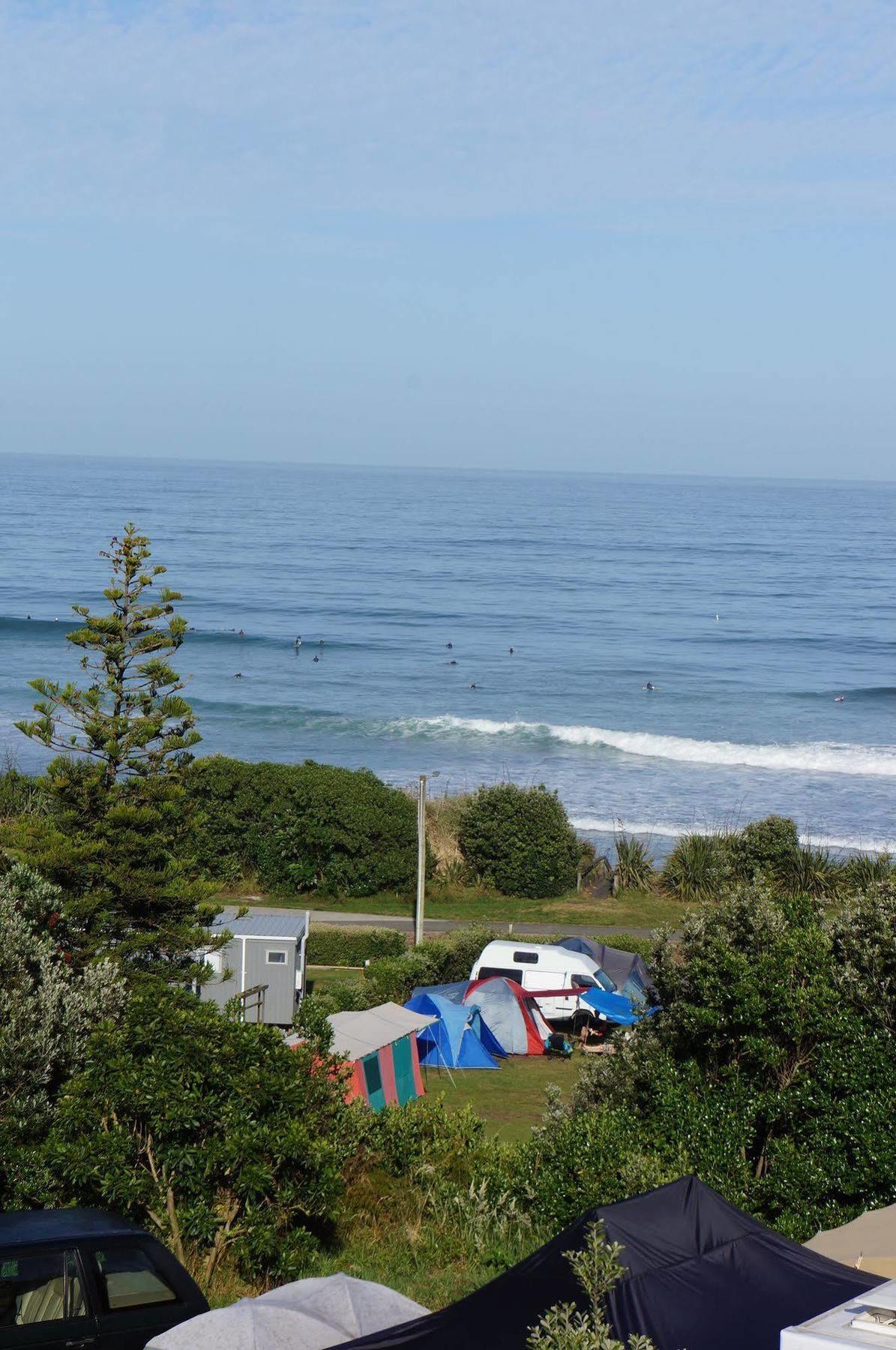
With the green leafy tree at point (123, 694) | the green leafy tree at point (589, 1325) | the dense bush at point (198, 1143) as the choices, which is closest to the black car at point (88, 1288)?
the dense bush at point (198, 1143)

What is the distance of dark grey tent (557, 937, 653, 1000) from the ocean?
1328cm

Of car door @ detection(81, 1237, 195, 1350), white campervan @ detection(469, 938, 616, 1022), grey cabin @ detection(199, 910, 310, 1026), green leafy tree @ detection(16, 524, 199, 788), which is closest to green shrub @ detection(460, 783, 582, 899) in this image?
white campervan @ detection(469, 938, 616, 1022)

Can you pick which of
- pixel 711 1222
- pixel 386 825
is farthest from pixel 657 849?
pixel 711 1222

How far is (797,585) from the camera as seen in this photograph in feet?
332

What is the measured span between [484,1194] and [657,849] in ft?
98.3

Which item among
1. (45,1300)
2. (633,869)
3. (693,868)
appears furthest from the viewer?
(633,869)

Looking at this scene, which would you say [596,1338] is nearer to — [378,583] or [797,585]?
[378,583]

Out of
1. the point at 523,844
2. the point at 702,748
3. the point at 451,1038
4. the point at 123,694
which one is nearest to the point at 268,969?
the point at 451,1038

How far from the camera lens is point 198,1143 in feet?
28.8

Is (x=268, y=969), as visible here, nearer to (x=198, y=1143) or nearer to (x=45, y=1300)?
(x=198, y=1143)

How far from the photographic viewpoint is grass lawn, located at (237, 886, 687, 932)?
32.3 metres

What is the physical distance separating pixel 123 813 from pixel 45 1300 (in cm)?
978

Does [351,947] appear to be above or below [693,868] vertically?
below

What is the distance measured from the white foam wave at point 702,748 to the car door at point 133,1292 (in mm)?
46836
